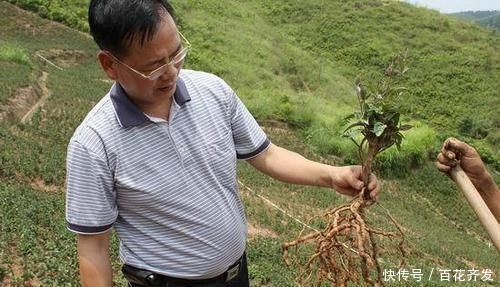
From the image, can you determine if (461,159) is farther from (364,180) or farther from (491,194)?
(364,180)

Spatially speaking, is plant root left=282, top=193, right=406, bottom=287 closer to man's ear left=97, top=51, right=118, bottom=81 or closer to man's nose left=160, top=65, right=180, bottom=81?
man's nose left=160, top=65, right=180, bottom=81

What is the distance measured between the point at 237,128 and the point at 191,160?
0.33 meters

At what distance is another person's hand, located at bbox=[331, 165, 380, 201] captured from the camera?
2.33 m

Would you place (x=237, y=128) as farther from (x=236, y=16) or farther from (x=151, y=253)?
(x=236, y=16)

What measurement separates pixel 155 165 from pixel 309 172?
73 centimetres

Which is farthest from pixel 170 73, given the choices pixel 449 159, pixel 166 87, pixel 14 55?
pixel 14 55

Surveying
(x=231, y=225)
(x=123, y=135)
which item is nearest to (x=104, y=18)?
(x=123, y=135)

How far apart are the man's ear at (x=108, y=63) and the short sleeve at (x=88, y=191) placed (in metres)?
0.28

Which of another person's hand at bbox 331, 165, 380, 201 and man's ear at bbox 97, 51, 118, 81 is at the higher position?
man's ear at bbox 97, 51, 118, 81

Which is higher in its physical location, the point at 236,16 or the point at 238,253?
the point at 238,253

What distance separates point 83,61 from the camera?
21469mm

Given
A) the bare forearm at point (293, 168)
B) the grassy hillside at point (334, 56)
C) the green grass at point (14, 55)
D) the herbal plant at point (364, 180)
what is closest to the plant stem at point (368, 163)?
the herbal plant at point (364, 180)

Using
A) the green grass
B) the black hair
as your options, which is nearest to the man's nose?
the black hair

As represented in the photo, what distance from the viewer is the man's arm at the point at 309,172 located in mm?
2348
